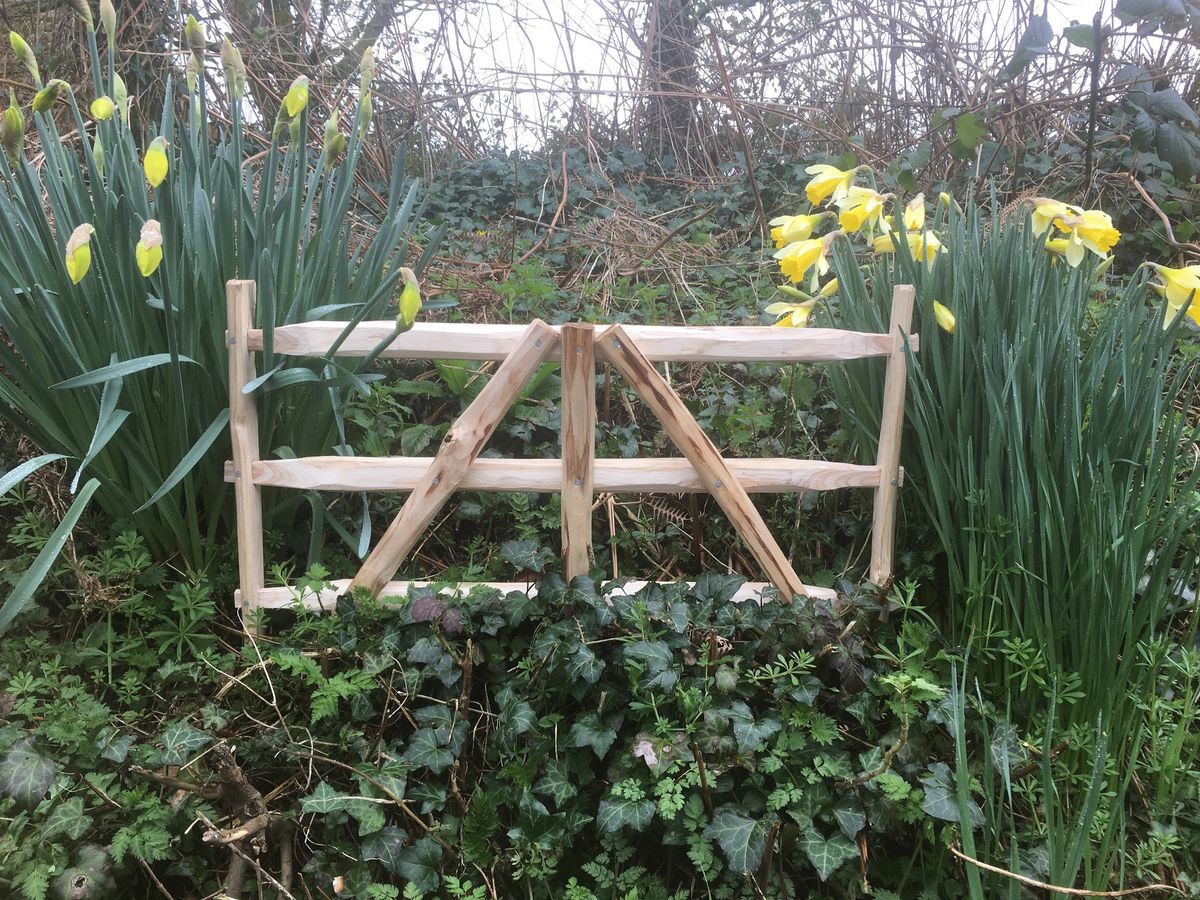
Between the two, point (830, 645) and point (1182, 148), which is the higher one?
point (1182, 148)

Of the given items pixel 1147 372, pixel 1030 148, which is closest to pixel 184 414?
pixel 1147 372

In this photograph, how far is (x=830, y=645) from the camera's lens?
155cm

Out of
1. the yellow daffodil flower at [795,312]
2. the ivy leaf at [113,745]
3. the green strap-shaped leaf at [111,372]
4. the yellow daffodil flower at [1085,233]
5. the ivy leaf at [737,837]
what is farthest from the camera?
the yellow daffodil flower at [795,312]

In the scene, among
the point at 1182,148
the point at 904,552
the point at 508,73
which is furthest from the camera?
the point at 508,73

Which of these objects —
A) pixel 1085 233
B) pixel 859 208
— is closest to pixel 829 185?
pixel 859 208

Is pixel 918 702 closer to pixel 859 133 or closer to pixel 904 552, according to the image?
pixel 904 552

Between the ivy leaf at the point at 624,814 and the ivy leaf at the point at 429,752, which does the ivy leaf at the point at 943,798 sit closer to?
the ivy leaf at the point at 624,814

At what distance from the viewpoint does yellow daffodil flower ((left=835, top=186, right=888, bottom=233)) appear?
1.84 m

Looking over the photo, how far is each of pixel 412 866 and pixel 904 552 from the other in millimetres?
1281

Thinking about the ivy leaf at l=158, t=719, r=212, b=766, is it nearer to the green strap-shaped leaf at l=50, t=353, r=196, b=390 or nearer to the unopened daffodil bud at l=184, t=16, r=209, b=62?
the green strap-shaped leaf at l=50, t=353, r=196, b=390

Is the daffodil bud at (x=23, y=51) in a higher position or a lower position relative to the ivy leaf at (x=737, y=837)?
higher

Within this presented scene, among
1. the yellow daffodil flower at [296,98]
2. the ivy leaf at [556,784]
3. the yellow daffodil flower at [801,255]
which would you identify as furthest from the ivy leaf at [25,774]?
the yellow daffodil flower at [801,255]

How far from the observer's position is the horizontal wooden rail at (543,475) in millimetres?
1745

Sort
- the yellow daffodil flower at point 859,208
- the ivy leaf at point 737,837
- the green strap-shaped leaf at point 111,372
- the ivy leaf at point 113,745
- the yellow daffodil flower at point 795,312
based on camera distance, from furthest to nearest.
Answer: the yellow daffodil flower at point 795,312, the yellow daffodil flower at point 859,208, the green strap-shaped leaf at point 111,372, the ivy leaf at point 113,745, the ivy leaf at point 737,837
